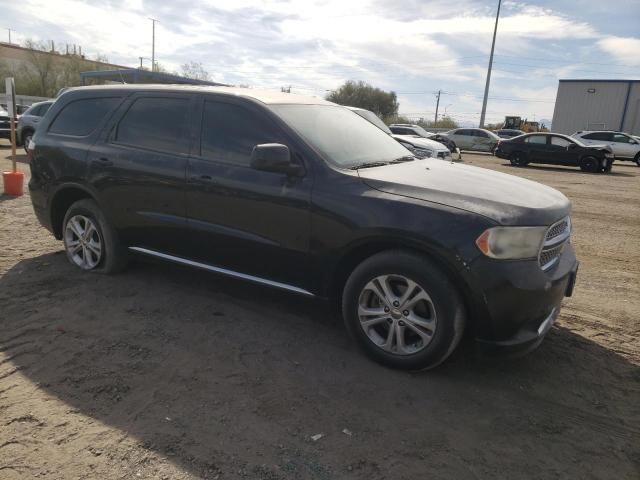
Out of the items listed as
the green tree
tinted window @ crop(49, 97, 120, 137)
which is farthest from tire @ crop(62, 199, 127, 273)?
the green tree

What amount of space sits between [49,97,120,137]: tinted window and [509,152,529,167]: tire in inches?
766

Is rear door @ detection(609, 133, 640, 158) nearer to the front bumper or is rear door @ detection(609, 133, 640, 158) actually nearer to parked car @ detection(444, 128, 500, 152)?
parked car @ detection(444, 128, 500, 152)

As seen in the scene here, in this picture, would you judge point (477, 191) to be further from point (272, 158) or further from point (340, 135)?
point (272, 158)

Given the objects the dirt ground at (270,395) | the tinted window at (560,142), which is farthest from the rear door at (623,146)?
the dirt ground at (270,395)

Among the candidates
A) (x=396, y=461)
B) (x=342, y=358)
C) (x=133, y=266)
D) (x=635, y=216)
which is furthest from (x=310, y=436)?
(x=635, y=216)

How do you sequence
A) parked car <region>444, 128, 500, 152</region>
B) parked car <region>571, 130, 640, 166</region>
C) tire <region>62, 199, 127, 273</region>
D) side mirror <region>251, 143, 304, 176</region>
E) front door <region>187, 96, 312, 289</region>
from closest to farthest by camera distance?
1. side mirror <region>251, 143, 304, 176</region>
2. front door <region>187, 96, 312, 289</region>
3. tire <region>62, 199, 127, 273</region>
4. parked car <region>571, 130, 640, 166</region>
5. parked car <region>444, 128, 500, 152</region>

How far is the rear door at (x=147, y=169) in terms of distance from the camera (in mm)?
4203

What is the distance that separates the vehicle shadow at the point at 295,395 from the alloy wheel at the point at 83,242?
64 centimetres

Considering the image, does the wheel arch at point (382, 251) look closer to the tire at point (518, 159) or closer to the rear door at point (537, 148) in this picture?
the rear door at point (537, 148)

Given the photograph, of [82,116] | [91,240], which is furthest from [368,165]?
[82,116]

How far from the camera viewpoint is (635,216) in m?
9.62

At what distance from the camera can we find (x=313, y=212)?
3518 millimetres

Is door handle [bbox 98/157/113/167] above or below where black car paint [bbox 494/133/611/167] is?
below

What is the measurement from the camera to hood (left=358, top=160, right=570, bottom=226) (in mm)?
3096
